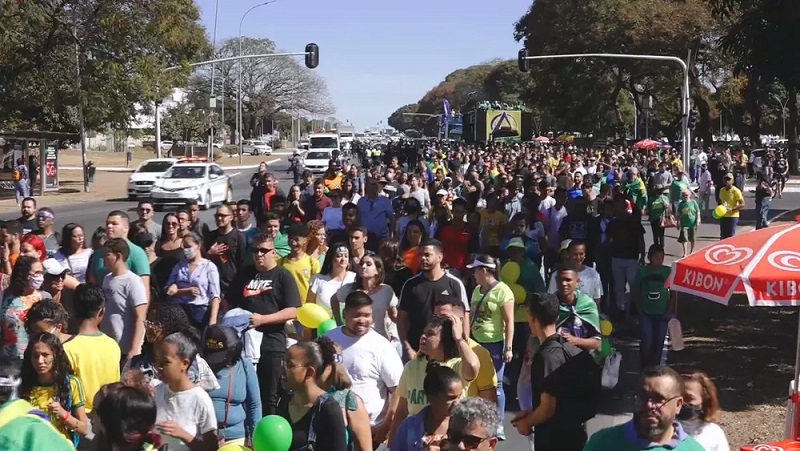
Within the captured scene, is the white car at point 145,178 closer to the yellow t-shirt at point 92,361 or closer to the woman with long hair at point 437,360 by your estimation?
the yellow t-shirt at point 92,361

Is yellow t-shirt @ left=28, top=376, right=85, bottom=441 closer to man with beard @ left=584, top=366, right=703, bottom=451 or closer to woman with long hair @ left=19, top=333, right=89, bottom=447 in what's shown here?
woman with long hair @ left=19, top=333, right=89, bottom=447

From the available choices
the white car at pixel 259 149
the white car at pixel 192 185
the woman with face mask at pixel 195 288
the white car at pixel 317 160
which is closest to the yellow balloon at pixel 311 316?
the woman with face mask at pixel 195 288

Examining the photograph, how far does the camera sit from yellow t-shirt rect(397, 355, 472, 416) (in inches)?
229

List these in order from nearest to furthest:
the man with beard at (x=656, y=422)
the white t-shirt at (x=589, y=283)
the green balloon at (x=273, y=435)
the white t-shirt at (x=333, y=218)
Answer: the man with beard at (x=656, y=422)
the green balloon at (x=273, y=435)
the white t-shirt at (x=589, y=283)
the white t-shirt at (x=333, y=218)

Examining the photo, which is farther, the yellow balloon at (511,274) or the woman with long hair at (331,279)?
the yellow balloon at (511,274)

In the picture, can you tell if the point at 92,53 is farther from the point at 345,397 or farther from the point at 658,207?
the point at 345,397

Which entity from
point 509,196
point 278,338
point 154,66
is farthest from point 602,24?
point 278,338

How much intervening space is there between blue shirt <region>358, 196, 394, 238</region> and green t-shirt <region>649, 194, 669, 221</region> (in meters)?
5.59

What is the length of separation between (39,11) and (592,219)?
1947cm

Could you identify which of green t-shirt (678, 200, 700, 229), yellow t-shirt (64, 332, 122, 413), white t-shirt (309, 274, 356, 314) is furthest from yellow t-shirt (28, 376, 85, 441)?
green t-shirt (678, 200, 700, 229)

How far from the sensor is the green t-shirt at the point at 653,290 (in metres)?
9.83

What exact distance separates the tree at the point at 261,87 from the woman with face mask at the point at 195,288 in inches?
3781

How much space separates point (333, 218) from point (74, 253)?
431cm

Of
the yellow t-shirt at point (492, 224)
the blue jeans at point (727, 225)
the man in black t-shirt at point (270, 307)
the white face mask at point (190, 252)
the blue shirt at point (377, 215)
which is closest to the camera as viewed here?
the man in black t-shirt at point (270, 307)
